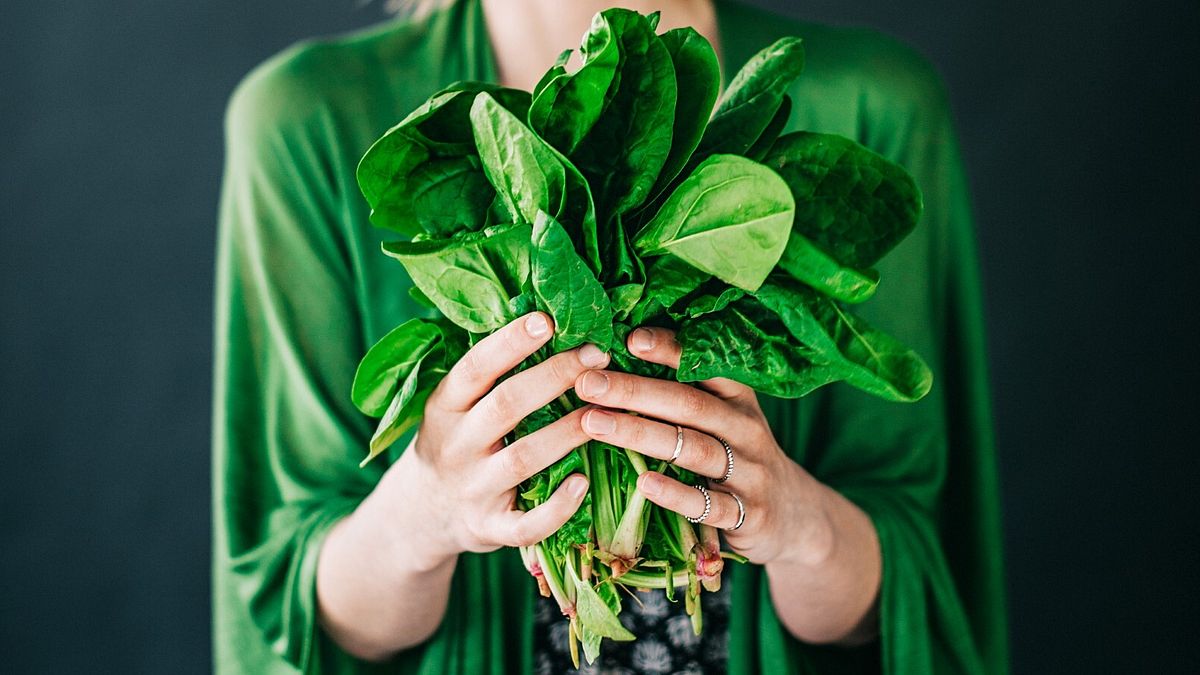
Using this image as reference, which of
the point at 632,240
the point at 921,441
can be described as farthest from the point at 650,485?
the point at 921,441

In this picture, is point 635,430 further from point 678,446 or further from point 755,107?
point 755,107

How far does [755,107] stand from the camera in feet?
1.94

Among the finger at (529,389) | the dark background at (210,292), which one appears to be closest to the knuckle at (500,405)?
the finger at (529,389)

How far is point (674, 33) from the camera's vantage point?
57 centimetres

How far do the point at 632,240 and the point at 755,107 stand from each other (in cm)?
10

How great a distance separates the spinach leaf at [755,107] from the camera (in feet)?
1.94

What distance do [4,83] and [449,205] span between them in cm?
66

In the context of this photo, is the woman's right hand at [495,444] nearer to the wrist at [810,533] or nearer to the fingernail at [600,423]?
the fingernail at [600,423]

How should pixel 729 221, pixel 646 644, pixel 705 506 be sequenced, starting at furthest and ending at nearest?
pixel 646 644 < pixel 705 506 < pixel 729 221

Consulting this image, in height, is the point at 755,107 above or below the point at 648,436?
above

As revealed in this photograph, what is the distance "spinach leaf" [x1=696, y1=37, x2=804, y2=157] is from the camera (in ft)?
1.94

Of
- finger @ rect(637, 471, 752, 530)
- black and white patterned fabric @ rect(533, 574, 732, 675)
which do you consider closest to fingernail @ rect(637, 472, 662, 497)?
finger @ rect(637, 471, 752, 530)

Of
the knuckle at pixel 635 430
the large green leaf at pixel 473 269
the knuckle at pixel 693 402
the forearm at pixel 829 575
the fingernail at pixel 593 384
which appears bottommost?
the forearm at pixel 829 575

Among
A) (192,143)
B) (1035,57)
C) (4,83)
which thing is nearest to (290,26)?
(192,143)
